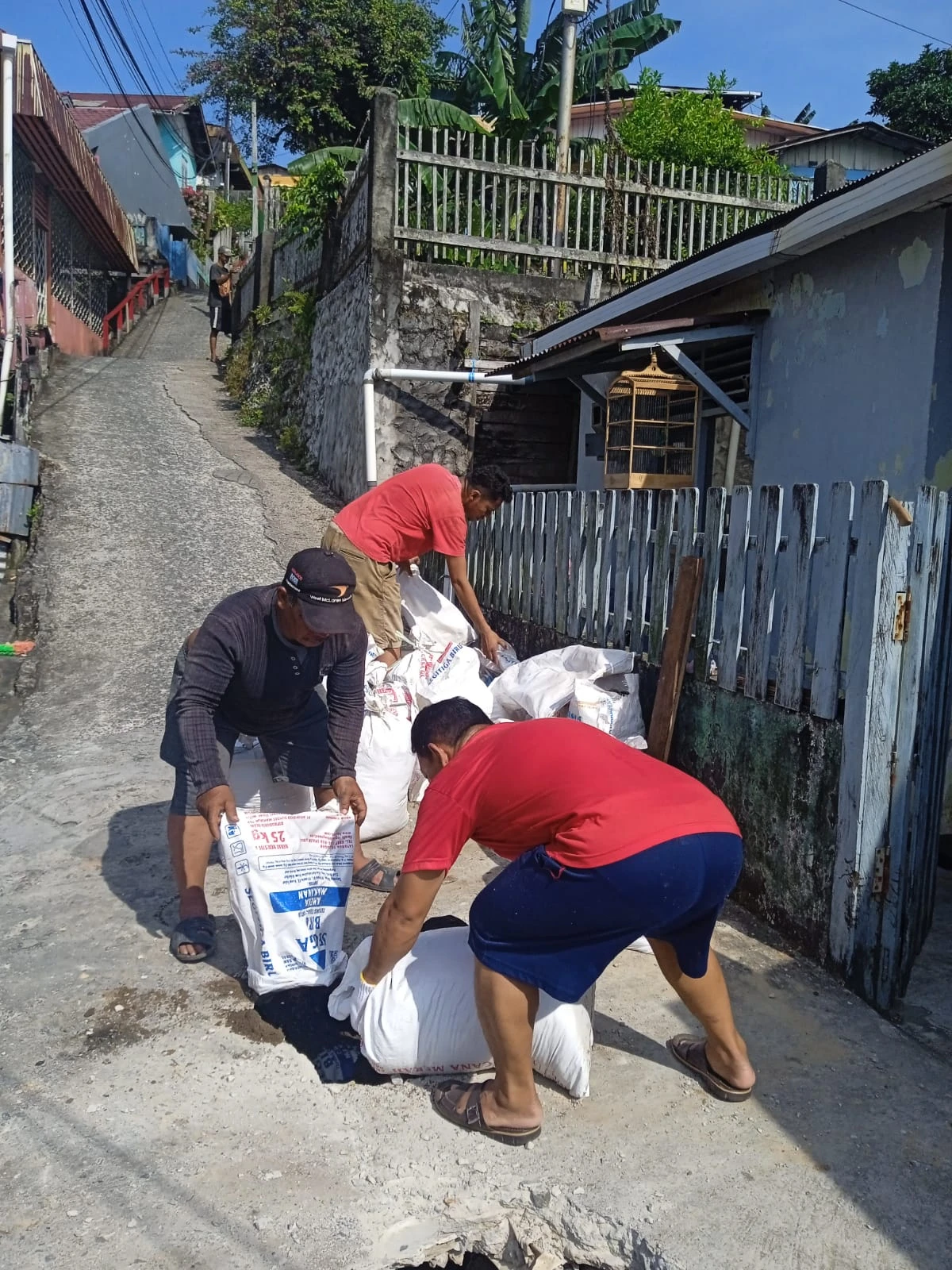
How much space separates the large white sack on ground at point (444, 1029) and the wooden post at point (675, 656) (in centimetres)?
164

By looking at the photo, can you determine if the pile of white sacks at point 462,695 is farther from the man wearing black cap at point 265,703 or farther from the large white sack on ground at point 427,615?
the man wearing black cap at point 265,703

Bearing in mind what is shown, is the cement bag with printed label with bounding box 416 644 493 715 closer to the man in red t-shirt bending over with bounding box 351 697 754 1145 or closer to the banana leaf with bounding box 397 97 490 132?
the man in red t-shirt bending over with bounding box 351 697 754 1145

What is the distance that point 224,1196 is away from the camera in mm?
2176

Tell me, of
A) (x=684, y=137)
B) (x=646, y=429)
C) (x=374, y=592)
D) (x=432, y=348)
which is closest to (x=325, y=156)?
(x=684, y=137)

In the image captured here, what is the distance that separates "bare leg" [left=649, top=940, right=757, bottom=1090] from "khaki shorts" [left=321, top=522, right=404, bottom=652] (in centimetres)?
287

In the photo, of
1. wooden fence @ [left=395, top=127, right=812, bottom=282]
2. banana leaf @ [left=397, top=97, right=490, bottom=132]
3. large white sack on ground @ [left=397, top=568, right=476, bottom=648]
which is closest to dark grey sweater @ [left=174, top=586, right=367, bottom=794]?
large white sack on ground @ [left=397, top=568, right=476, bottom=648]

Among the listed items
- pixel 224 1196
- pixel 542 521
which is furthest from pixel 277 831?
pixel 542 521

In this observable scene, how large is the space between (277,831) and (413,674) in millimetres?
1793

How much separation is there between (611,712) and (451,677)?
87cm

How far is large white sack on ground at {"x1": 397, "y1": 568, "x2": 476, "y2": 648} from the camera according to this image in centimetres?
536

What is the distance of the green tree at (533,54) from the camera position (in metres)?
16.7

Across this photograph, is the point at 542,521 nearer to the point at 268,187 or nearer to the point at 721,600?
the point at 721,600

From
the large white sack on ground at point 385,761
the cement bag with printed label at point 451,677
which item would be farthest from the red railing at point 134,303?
the large white sack on ground at point 385,761

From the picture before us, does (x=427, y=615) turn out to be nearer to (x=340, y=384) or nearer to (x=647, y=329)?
(x=647, y=329)
